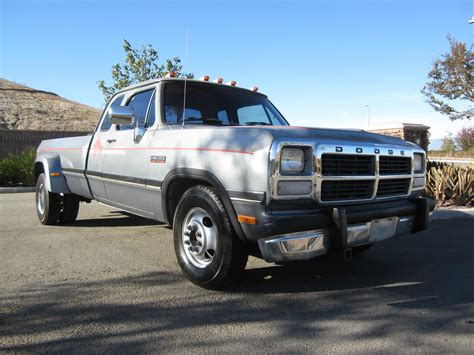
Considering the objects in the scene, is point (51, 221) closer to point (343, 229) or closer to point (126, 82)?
point (343, 229)

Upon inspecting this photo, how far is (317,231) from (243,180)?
684 mm

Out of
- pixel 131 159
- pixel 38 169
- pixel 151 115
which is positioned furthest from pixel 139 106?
pixel 38 169

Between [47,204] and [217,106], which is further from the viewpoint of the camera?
[47,204]

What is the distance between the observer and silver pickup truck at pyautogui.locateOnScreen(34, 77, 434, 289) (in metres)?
3.22

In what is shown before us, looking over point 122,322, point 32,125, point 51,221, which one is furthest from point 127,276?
point 32,125

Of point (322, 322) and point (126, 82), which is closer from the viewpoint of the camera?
point (322, 322)

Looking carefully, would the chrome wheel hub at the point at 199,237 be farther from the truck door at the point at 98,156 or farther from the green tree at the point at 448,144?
the green tree at the point at 448,144

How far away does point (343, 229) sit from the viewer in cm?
327

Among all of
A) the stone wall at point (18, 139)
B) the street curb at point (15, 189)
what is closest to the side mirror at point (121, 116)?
the street curb at point (15, 189)

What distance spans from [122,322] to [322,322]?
144cm

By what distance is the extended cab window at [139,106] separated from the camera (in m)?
4.91

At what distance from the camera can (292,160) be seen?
129 inches

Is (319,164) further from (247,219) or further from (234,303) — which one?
(234,303)

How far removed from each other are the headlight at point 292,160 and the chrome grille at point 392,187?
0.97 m
